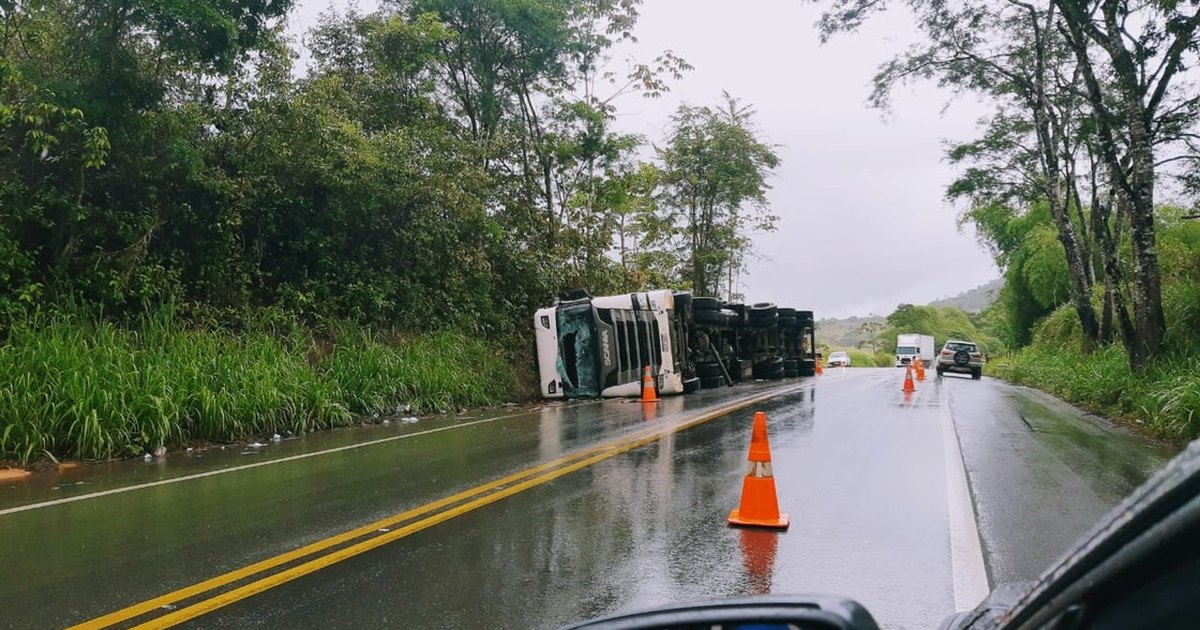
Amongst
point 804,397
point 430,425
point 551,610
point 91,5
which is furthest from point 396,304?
point 551,610

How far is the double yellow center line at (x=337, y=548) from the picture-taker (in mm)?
4406

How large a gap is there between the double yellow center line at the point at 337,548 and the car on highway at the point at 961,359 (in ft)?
90.1

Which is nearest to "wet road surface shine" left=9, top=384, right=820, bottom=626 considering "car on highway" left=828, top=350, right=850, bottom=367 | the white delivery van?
the white delivery van

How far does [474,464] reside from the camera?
923 centimetres

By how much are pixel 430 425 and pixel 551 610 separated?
32.4ft

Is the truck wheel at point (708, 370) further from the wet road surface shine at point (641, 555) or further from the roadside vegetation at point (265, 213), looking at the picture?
the wet road surface shine at point (641, 555)

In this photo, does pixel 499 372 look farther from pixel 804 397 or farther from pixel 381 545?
pixel 381 545

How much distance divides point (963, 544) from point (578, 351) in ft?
45.1

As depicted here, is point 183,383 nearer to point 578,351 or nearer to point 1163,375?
point 578,351

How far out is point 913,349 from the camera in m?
58.9

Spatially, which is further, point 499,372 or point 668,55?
point 668,55

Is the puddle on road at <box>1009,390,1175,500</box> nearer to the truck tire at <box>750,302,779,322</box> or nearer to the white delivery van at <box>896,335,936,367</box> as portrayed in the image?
the truck tire at <box>750,302,779,322</box>

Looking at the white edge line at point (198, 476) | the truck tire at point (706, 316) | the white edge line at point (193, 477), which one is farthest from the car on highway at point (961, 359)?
the white edge line at point (198, 476)

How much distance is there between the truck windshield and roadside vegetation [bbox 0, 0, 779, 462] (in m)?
1.77
